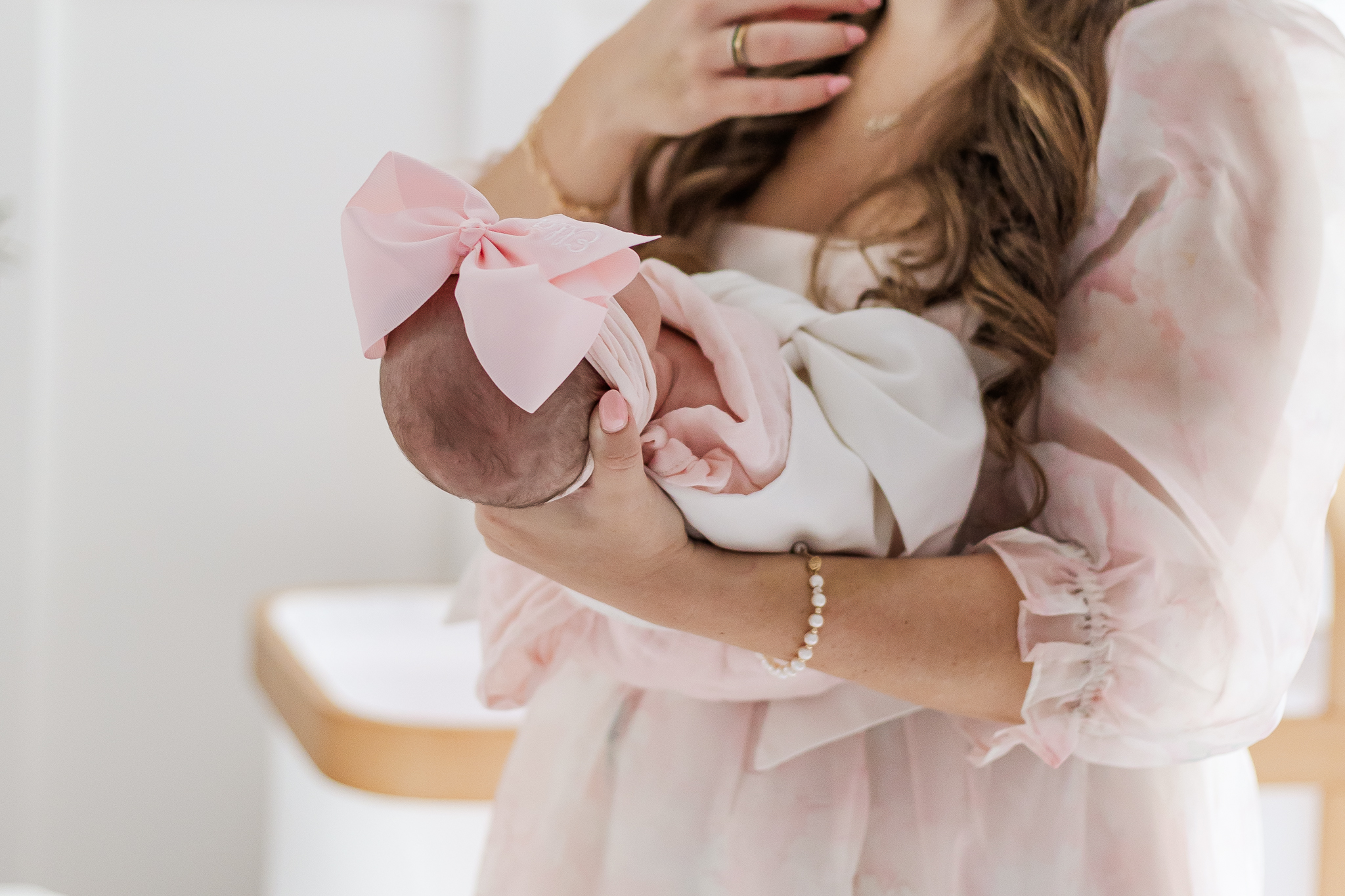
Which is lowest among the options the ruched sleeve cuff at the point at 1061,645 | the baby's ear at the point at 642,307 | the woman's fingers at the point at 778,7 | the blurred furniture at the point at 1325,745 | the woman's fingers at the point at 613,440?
the blurred furniture at the point at 1325,745

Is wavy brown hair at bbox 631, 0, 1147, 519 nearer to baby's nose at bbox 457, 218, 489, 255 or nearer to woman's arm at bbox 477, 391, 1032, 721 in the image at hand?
woman's arm at bbox 477, 391, 1032, 721

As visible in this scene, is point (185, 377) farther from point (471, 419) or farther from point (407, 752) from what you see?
point (471, 419)

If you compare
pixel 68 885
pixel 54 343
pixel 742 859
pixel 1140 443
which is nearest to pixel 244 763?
pixel 68 885

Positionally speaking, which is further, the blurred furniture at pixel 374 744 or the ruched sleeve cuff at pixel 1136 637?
the blurred furniture at pixel 374 744

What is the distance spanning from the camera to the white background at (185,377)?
182cm

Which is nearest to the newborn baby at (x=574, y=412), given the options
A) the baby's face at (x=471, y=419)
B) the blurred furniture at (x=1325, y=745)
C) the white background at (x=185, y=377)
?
the baby's face at (x=471, y=419)

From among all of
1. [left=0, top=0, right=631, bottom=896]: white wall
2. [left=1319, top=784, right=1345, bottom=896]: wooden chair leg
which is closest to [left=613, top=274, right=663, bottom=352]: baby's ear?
[left=1319, top=784, right=1345, bottom=896]: wooden chair leg

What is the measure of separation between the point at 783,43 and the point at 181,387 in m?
1.39

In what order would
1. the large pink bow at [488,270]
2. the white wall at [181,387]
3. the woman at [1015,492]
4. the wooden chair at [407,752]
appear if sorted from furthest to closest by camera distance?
the white wall at [181,387]
the wooden chair at [407,752]
the woman at [1015,492]
the large pink bow at [488,270]

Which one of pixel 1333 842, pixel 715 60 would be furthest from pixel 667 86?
pixel 1333 842

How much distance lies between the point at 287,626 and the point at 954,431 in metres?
1.19

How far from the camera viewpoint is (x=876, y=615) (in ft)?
2.22

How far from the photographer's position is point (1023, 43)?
753 millimetres

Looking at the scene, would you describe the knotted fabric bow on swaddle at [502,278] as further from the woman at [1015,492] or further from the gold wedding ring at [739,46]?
the gold wedding ring at [739,46]
